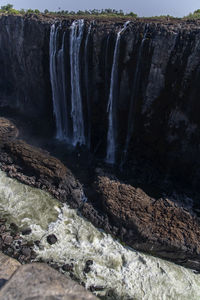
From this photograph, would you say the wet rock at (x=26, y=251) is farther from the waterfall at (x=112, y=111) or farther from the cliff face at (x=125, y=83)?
the cliff face at (x=125, y=83)

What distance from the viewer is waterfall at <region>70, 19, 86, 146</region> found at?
1881 centimetres

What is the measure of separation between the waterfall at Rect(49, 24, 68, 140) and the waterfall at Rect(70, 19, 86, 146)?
3.71 ft

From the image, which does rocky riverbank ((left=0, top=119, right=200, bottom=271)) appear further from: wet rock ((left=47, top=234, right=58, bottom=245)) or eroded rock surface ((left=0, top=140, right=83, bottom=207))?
wet rock ((left=47, top=234, right=58, bottom=245))

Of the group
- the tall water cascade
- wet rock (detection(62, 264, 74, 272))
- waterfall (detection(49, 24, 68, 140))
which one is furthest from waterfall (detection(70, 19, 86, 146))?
wet rock (detection(62, 264, 74, 272))

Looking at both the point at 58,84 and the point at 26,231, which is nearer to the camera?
the point at 26,231

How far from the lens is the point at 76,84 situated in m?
20.0

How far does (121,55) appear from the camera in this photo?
55.8ft

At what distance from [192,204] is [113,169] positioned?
6.39 meters

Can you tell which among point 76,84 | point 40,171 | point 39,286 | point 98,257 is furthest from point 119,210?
point 76,84

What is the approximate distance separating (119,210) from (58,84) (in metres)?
13.2

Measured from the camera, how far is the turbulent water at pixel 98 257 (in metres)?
11.8

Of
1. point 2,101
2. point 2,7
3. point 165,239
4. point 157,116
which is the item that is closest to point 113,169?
point 157,116

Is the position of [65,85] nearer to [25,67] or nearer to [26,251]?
[25,67]

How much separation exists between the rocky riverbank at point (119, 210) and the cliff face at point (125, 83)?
406cm
